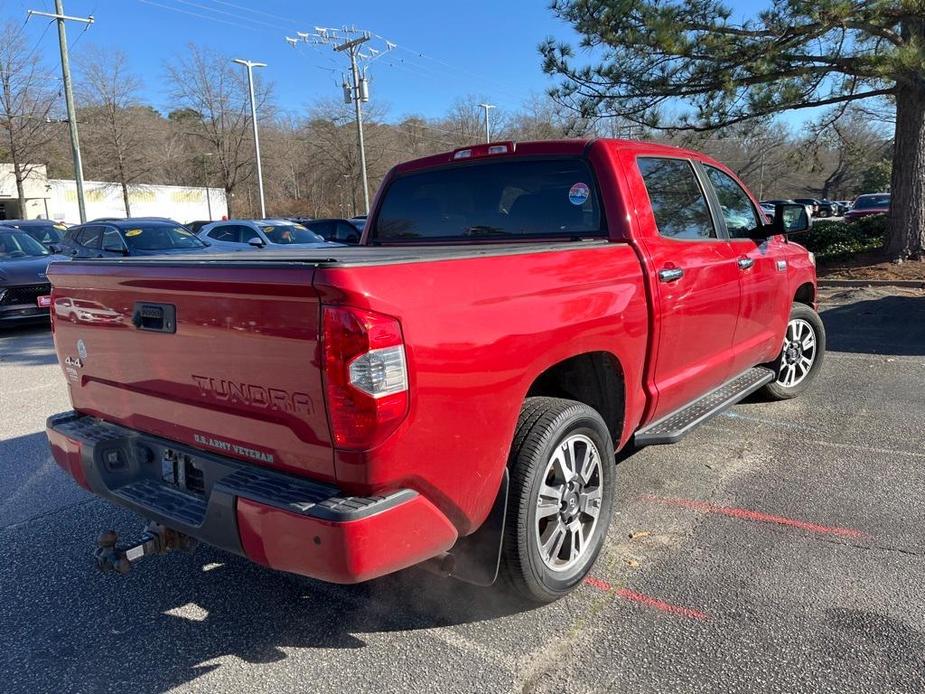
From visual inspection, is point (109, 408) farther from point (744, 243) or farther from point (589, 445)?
point (744, 243)

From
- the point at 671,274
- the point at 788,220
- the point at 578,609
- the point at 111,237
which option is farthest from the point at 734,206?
the point at 111,237

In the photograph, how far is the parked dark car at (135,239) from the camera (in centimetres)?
1176

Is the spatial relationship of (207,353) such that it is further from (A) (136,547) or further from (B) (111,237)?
(B) (111,237)

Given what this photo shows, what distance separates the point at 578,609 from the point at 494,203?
7.20ft

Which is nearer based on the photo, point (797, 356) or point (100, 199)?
point (797, 356)

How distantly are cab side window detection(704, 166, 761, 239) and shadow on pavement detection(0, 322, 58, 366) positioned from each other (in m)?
7.72

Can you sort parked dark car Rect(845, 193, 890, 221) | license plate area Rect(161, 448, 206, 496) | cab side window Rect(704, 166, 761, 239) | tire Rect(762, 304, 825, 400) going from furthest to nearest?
parked dark car Rect(845, 193, 890, 221)
tire Rect(762, 304, 825, 400)
cab side window Rect(704, 166, 761, 239)
license plate area Rect(161, 448, 206, 496)

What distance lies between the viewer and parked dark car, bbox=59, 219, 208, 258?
11.8m

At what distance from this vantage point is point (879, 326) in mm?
8977

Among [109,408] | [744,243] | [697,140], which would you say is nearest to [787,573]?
[744,243]

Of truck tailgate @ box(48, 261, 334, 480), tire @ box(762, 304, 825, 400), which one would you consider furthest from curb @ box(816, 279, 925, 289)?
truck tailgate @ box(48, 261, 334, 480)

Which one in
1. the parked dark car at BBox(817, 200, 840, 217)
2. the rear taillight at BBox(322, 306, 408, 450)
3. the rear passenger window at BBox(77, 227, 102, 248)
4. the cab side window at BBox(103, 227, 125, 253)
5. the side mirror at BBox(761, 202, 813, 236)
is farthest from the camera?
the parked dark car at BBox(817, 200, 840, 217)

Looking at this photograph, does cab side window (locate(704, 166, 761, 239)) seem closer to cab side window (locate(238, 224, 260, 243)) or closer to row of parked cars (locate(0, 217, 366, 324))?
row of parked cars (locate(0, 217, 366, 324))

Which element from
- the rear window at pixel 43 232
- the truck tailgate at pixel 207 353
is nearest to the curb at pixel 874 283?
the truck tailgate at pixel 207 353
